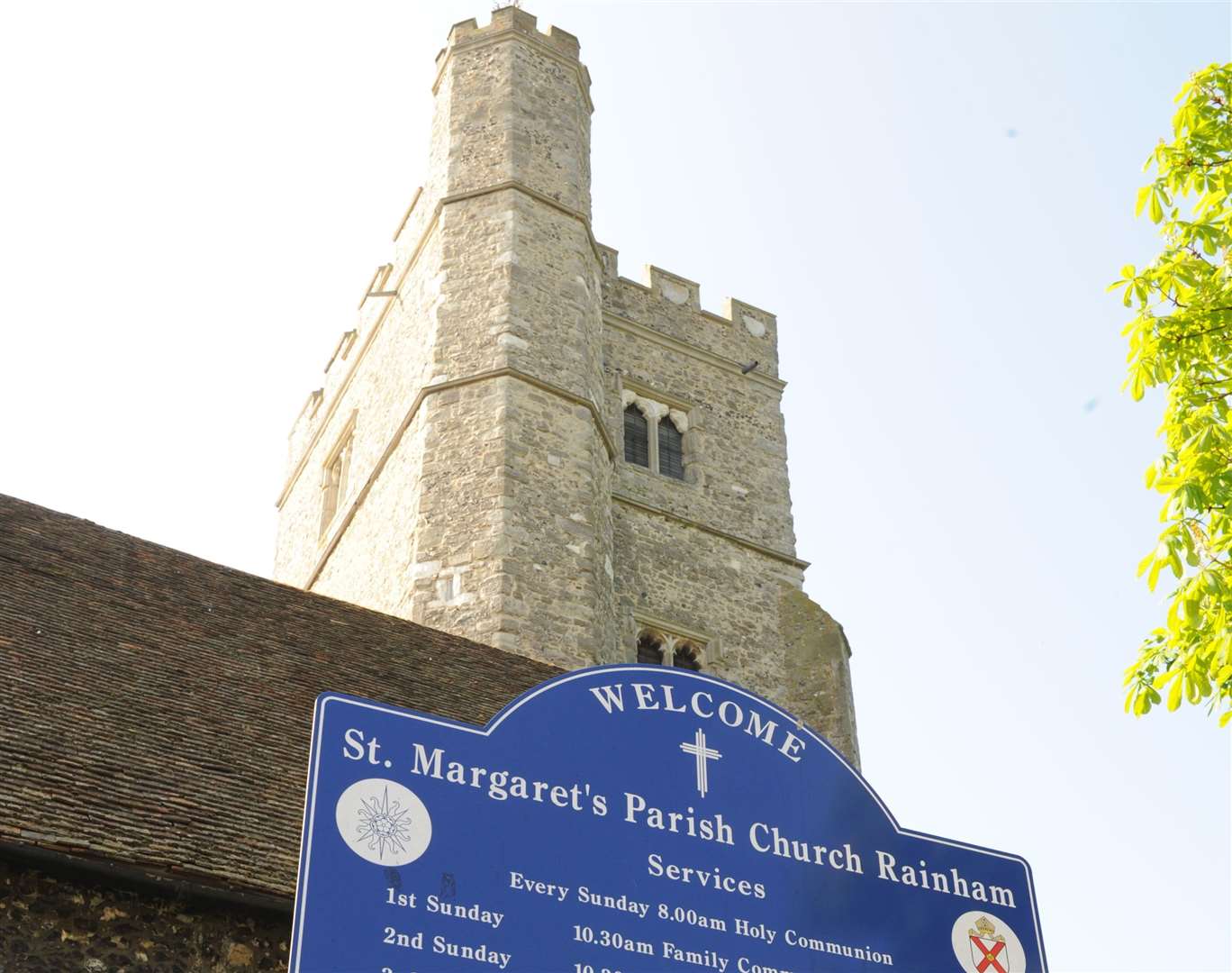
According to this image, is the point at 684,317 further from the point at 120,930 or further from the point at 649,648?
the point at 120,930

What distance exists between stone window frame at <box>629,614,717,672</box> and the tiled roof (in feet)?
23.4

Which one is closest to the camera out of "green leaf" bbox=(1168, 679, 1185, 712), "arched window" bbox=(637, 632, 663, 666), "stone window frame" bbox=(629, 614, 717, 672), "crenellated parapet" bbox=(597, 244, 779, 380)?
"green leaf" bbox=(1168, 679, 1185, 712)

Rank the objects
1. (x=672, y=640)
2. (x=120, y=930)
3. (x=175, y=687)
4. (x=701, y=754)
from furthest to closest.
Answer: (x=672, y=640) → (x=175, y=687) → (x=120, y=930) → (x=701, y=754)

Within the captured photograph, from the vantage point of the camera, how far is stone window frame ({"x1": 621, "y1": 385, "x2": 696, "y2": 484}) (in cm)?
2025

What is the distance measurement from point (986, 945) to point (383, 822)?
2.00m

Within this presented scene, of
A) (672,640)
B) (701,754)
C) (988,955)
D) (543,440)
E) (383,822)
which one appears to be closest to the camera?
A: (383,822)

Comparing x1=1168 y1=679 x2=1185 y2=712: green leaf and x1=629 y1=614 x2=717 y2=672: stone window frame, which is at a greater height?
x1=629 y1=614 x2=717 y2=672: stone window frame

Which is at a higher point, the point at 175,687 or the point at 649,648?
the point at 649,648

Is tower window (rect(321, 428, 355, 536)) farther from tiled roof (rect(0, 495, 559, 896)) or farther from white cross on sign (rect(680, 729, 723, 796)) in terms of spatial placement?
white cross on sign (rect(680, 729, 723, 796))

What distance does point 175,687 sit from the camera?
7574 millimetres

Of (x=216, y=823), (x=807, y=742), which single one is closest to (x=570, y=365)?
→ (x=216, y=823)

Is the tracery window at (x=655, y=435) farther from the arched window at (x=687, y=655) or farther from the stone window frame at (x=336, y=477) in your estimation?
the stone window frame at (x=336, y=477)

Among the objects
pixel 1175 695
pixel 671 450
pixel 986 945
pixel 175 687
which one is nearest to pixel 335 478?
pixel 671 450

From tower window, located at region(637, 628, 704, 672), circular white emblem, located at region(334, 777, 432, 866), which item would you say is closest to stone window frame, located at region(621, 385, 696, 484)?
tower window, located at region(637, 628, 704, 672)
